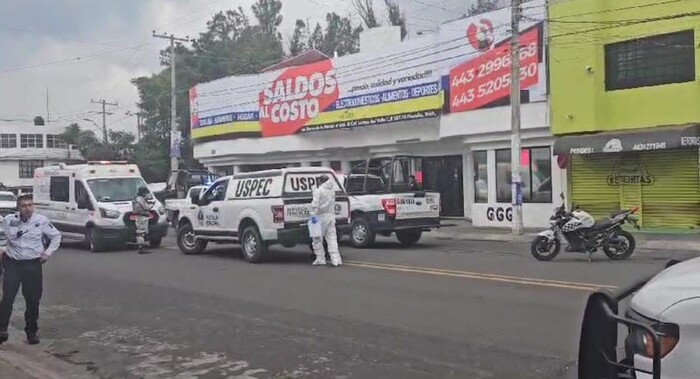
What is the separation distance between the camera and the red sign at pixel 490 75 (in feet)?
77.8

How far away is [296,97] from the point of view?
109 feet

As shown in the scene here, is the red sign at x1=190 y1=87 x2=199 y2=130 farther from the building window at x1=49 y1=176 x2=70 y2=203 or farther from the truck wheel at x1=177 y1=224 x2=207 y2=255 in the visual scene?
the truck wheel at x1=177 y1=224 x2=207 y2=255

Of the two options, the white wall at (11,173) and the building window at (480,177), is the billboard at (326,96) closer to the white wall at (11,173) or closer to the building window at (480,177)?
the building window at (480,177)

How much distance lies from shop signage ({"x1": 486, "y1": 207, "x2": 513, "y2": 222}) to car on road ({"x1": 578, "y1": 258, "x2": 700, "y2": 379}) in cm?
2171

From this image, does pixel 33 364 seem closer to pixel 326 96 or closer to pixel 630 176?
pixel 630 176

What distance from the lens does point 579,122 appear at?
886 inches

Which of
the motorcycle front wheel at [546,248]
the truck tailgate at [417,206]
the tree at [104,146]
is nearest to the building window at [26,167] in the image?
the tree at [104,146]

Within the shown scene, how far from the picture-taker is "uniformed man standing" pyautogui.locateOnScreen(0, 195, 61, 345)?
856cm

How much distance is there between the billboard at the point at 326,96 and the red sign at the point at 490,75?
0.95 meters

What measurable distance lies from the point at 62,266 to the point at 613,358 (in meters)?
15.2

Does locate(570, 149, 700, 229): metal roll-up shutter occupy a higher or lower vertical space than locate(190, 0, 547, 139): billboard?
lower

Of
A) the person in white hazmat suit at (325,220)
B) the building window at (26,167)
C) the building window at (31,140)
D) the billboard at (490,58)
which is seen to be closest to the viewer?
the person in white hazmat suit at (325,220)

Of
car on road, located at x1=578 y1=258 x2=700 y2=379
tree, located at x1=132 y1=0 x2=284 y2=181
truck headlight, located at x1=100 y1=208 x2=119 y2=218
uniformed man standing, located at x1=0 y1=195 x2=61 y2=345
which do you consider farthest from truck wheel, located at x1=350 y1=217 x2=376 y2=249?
tree, located at x1=132 y1=0 x2=284 y2=181

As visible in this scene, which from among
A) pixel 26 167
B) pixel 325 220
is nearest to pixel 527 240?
pixel 325 220
